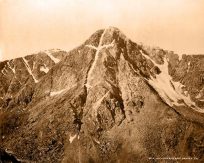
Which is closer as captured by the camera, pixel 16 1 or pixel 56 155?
pixel 16 1

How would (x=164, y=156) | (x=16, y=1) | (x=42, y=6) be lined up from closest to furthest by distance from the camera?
(x=16, y=1) → (x=42, y=6) → (x=164, y=156)

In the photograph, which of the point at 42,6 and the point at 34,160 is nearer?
the point at 42,6

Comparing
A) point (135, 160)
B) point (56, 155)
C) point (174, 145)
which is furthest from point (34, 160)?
point (174, 145)

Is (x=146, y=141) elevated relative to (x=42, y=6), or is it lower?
lower

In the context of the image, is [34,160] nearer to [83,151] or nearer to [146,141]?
[83,151]

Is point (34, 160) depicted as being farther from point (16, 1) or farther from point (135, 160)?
point (16, 1)

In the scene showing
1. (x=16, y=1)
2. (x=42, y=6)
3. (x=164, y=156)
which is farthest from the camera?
(x=164, y=156)

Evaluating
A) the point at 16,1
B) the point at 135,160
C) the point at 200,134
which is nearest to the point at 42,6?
the point at 16,1

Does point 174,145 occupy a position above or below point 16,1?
below
